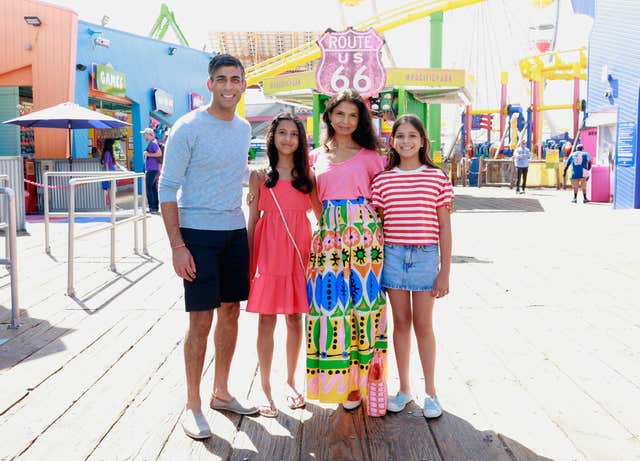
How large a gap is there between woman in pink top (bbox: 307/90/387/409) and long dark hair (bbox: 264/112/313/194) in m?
0.08

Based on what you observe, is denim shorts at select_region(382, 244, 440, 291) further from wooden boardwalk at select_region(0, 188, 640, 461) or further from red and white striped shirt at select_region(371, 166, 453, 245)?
wooden boardwalk at select_region(0, 188, 640, 461)

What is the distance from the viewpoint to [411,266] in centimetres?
322

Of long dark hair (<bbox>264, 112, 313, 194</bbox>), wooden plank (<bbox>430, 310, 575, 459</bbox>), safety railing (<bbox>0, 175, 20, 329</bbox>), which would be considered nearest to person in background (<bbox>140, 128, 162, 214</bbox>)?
safety railing (<bbox>0, 175, 20, 329</bbox>)

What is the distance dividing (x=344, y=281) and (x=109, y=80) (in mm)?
16283

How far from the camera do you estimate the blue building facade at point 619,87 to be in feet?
49.0

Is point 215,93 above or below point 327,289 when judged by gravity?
above

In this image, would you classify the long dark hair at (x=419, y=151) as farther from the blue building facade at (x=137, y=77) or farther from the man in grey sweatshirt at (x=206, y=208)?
the blue building facade at (x=137, y=77)

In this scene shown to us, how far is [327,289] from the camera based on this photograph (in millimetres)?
3191

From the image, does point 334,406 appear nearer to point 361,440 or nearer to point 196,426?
point 361,440

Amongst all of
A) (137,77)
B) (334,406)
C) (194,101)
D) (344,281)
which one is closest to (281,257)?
(344,281)

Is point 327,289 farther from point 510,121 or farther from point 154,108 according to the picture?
point 510,121

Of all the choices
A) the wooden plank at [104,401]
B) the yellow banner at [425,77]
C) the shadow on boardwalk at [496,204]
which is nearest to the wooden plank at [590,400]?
the wooden plank at [104,401]

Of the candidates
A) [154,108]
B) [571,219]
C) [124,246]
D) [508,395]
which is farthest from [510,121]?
[508,395]

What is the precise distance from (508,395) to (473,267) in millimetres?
3931
